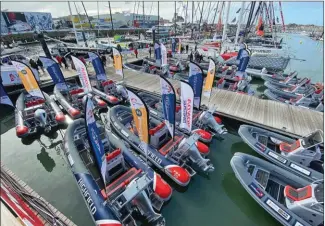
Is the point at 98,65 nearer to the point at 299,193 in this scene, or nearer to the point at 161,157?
the point at 161,157

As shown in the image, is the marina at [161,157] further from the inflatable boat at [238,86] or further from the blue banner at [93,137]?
the inflatable boat at [238,86]

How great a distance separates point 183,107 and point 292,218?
451 cm

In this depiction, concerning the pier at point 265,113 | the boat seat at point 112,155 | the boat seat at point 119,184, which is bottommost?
the pier at point 265,113

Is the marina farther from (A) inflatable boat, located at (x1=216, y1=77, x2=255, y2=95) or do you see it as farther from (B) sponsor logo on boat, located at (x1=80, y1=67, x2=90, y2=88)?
(A) inflatable boat, located at (x1=216, y1=77, x2=255, y2=95)

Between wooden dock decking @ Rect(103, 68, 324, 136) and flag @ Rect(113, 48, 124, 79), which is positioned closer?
wooden dock decking @ Rect(103, 68, 324, 136)

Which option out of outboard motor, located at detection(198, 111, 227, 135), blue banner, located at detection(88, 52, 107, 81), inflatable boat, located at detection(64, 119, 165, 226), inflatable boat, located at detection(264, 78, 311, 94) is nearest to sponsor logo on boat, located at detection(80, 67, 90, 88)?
blue banner, located at detection(88, 52, 107, 81)

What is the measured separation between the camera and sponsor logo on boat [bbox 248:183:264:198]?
516cm

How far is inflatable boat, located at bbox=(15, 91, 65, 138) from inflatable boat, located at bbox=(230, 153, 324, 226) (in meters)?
9.29

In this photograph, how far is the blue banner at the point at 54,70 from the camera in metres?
9.54

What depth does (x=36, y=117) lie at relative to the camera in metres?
9.06

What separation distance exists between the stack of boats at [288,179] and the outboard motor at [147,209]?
291 cm

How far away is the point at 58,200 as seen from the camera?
233 inches

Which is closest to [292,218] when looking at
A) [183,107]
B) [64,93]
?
[183,107]

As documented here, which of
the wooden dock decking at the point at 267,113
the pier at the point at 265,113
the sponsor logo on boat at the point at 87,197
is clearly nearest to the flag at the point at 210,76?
the pier at the point at 265,113
